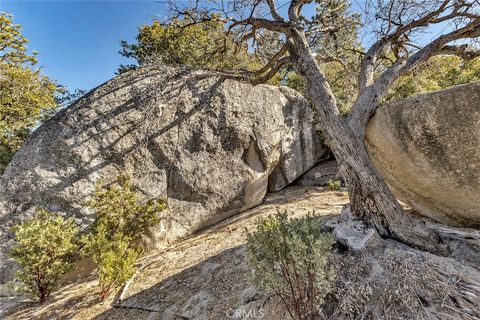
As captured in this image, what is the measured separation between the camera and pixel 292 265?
5.90 feet

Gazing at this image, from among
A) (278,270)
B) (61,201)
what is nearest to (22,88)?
(61,201)

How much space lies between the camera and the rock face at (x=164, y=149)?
377 centimetres

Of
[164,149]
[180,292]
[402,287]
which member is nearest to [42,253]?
[180,292]

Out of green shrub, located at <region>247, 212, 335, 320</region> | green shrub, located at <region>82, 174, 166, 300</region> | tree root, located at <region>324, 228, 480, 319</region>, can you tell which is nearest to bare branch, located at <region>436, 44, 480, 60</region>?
tree root, located at <region>324, 228, 480, 319</region>

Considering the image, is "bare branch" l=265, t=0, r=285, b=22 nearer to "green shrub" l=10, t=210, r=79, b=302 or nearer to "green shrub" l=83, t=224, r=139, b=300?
"green shrub" l=83, t=224, r=139, b=300

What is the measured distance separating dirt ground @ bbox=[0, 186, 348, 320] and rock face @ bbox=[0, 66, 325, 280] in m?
0.68

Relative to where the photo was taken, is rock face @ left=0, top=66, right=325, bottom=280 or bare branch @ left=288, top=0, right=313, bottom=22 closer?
rock face @ left=0, top=66, right=325, bottom=280

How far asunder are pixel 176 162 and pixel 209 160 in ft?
2.29

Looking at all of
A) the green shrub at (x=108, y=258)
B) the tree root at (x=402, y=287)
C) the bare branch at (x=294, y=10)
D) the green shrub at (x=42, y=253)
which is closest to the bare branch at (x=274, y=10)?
the bare branch at (x=294, y=10)

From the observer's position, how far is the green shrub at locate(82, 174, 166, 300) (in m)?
2.92

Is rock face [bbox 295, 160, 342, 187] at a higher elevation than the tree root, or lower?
higher

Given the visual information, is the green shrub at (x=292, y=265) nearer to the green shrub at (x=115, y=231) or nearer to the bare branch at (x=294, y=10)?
the green shrub at (x=115, y=231)

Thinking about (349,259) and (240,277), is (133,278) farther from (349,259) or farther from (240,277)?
(349,259)

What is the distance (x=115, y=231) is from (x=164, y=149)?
5.90ft
